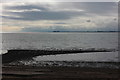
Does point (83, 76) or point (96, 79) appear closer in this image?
point (96, 79)

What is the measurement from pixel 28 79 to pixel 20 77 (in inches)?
43.5

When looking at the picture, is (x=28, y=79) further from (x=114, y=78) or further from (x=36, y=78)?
(x=114, y=78)

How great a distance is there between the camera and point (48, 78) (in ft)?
67.7

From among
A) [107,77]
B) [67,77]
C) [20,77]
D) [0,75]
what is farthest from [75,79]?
[0,75]

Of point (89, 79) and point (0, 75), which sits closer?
point (89, 79)

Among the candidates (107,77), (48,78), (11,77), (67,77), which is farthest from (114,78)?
(11,77)

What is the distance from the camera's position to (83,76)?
71.3 feet

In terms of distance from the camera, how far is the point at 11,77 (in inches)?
823

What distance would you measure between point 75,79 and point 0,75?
6297 mm

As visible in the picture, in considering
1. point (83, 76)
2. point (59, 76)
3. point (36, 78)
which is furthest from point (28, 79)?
point (83, 76)

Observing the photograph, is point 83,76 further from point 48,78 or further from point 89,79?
point 48,78

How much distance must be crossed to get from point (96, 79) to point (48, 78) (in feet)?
12.2

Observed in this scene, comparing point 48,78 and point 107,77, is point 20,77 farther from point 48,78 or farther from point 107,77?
point 107,77

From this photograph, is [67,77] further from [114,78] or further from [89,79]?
[114,78]
